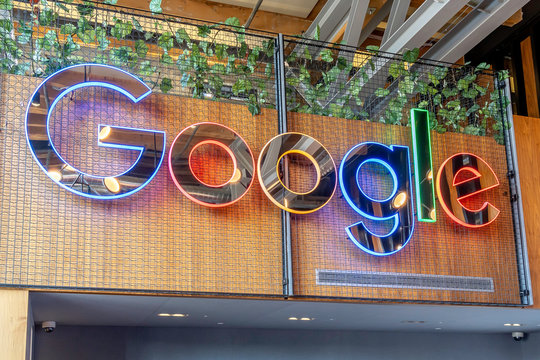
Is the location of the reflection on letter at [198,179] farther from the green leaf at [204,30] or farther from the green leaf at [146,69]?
the green leaf at [204,30]

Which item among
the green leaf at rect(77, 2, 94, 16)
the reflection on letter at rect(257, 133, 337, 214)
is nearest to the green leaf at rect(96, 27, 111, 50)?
the green leaf at rect(77, 2, 94, 16)

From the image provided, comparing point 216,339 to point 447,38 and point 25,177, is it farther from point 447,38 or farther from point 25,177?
point 447,38

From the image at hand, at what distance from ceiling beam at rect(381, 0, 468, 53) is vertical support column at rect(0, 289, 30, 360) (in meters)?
3.80

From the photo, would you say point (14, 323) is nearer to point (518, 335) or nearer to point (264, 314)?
point (264, 314)

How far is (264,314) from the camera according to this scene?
5.22 m

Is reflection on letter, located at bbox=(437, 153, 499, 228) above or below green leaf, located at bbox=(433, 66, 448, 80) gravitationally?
below

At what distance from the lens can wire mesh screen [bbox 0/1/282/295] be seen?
3789 millimetres

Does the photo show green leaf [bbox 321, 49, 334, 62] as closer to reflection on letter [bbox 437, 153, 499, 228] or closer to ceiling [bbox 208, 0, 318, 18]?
reflection on letter [bbox 437, 153, 499, 228]

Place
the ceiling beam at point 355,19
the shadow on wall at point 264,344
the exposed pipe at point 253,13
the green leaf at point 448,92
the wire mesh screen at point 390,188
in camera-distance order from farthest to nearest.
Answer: the exposed pipe at point 253,13, the shadow on wall at point 264,344, the ceiling beam at point 355,19, the green leaf at point 448,92, the wire mesh screen at point 390,188

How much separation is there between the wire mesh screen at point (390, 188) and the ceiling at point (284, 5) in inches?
64.7

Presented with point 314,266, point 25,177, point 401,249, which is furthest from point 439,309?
point 25,177

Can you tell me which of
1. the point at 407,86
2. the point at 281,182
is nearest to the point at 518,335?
the point at 407,86

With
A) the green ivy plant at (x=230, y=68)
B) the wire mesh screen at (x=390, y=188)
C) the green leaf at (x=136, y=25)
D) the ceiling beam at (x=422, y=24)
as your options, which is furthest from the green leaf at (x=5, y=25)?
the ceiling beam at (x=422, y=24)

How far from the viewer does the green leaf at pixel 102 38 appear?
4.15m
